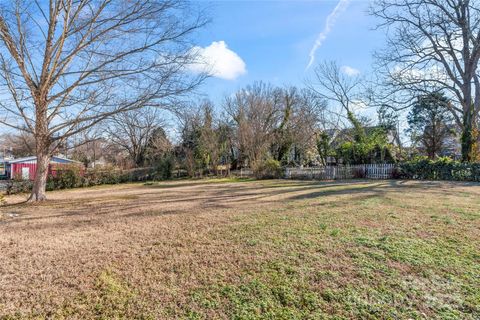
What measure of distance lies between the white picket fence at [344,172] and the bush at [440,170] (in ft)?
2.72

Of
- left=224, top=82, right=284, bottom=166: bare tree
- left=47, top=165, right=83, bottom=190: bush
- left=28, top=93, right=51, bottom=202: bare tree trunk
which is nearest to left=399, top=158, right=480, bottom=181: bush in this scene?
left=224, top=82, right=284, bottom=166: bare tree

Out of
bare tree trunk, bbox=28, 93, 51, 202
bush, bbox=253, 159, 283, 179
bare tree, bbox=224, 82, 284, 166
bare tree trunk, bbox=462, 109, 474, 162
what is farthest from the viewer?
bare tree, bbox=224, 82, 284, 166

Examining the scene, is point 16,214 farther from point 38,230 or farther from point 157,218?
point 157,218

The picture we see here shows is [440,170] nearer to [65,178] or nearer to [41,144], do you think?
[41,144]

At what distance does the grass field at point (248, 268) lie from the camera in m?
2.33

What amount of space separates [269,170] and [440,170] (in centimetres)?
942

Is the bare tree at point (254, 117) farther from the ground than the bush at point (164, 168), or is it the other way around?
the bare tree at point (254, 117)

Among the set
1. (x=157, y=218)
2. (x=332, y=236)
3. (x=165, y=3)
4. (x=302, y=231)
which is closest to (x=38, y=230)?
(x=157, y=218)

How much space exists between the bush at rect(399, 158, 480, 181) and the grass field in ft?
34.5

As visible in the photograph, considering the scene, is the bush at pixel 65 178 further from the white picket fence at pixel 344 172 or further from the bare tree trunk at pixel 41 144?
the white picket fence at pixel 344 172

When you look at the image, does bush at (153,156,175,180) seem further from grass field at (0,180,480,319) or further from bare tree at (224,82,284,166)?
→ grass field at (0,180,480,319)

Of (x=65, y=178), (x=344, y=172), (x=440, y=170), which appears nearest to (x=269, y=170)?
(x=344, y=172)

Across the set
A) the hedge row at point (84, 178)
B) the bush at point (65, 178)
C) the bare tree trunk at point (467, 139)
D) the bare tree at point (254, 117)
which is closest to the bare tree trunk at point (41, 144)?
the hedge row at point (84, 178)

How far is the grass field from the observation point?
2.33 meters
